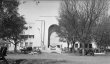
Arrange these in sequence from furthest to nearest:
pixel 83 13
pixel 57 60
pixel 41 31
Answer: pixel 41 31 < pixel 83 13 < pixel 57 60

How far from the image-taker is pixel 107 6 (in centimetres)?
4084

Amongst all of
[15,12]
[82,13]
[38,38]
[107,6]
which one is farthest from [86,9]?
[38,38]

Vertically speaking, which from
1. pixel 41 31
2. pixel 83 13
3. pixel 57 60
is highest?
pixel 41 31

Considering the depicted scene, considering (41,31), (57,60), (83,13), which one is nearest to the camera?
(57,60)

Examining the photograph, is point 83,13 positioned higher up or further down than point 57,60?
higher up

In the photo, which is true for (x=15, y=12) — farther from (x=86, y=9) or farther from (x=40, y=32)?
(x=40, y=32)

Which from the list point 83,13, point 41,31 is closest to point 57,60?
point 83,13

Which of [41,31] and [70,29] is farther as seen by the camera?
[41,31]

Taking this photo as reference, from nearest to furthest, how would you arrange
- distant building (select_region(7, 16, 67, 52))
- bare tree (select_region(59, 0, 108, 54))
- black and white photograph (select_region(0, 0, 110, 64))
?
black and white photograph (select_region(0, 0, 110, 64)) < bare tree (select_region(59, 0, 108, 54)) < distant building (select_region(7, 16, 67, 52))

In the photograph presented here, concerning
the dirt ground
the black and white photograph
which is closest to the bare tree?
the black and white photograph

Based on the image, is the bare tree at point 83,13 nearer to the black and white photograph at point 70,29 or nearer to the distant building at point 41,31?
the black and white photograph at point 70,29

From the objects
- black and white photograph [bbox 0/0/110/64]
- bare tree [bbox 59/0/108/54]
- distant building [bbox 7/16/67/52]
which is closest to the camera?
black and white photograph [bbox 0/0/110/64]

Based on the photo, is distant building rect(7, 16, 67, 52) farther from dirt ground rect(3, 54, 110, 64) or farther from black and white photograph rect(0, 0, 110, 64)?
dirt ground rect(3, 54, 110, 64)

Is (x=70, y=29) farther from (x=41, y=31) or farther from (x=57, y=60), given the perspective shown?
(x=41, y=31)
